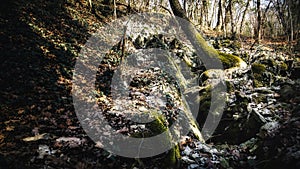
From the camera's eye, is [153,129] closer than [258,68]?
Yes

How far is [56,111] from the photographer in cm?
564

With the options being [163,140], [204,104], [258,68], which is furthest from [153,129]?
[258,68]

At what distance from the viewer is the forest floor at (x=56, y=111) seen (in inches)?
162

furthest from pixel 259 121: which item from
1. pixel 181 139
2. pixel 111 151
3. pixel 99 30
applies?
pixel 99 30

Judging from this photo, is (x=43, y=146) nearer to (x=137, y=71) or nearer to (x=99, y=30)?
(x=137, y=71)

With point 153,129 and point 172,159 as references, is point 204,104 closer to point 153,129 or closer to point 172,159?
point 153,129

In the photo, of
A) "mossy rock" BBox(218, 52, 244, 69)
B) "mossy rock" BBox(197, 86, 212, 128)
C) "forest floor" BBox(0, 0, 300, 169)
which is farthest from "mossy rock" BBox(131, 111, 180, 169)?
"mossy rock" BBox(218, 52, 244, 69)

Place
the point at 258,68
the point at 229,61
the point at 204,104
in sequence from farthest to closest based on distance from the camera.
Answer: the point at 229,61
the point at 258,68
the point at 204,104

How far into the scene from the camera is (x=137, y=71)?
26.6ft

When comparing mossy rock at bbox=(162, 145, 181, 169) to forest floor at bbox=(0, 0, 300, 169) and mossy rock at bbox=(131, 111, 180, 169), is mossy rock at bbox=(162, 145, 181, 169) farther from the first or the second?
forest floor at bbox=(0, 0, 300, 169)

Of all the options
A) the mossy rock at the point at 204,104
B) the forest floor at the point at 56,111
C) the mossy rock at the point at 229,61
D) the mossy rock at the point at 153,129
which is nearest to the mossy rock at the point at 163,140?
the mossy rock at the point at 153,129

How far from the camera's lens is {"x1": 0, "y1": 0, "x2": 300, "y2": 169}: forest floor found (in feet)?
13.5

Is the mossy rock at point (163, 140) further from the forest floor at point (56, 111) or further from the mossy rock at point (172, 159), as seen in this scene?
the forest floor at point (56, 111)

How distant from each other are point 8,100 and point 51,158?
216 cm
